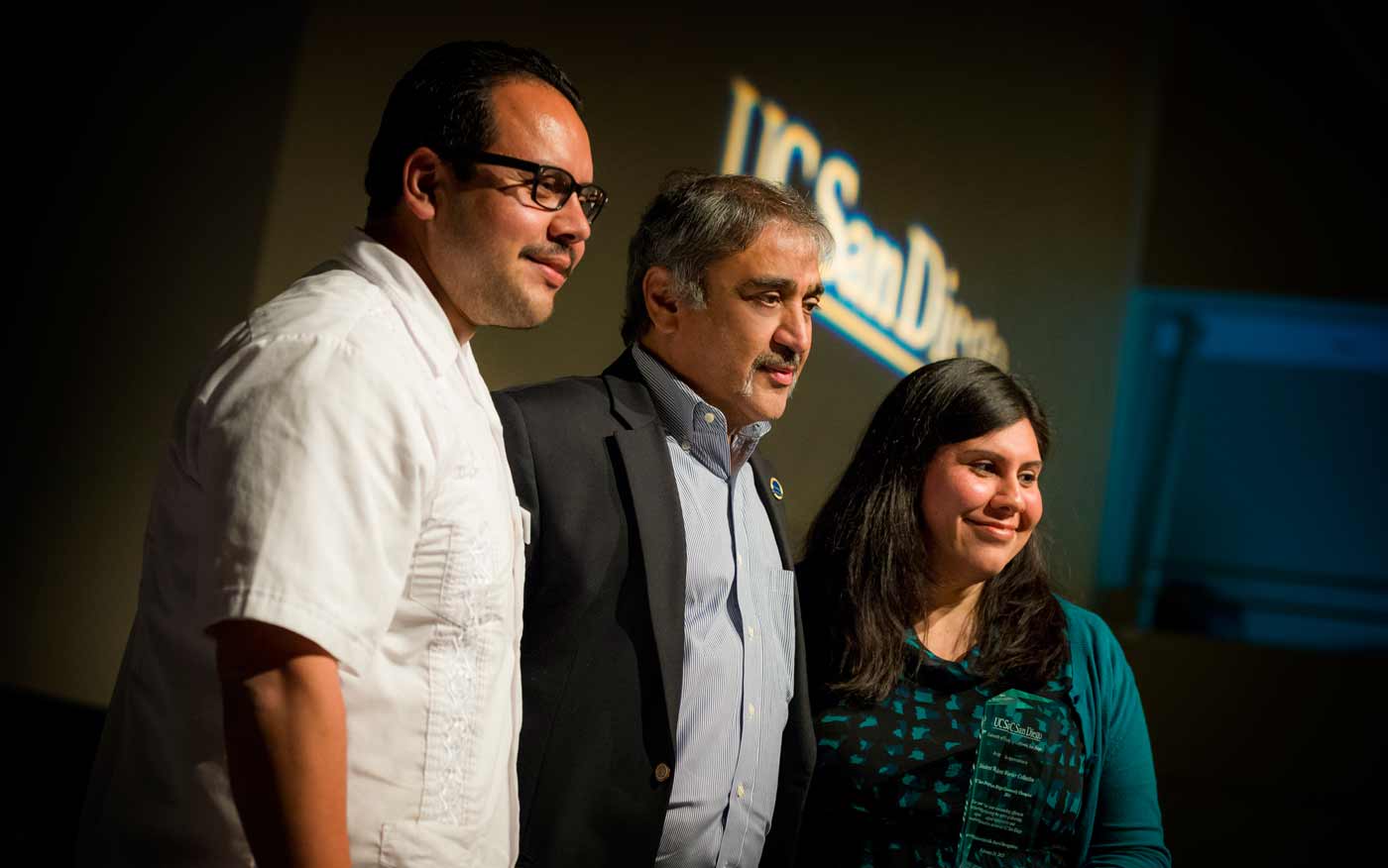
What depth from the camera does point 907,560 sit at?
2.13 meters

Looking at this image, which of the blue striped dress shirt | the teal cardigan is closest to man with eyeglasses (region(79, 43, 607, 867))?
the blue striped dress shirt

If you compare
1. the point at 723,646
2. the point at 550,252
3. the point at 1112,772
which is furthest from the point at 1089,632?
the point at 550,252

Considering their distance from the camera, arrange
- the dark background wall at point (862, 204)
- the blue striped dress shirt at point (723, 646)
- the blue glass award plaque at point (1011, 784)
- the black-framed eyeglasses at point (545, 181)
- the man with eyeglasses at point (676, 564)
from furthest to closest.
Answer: the dark background wall at point (862, 204) → the blue glass award plaque at point (1011, 784) → the blue striped dress shirt at point (723, 646) → the man with eyeglasses at point (676, 564) → the black-framed eyeglasses at point (545, 181)

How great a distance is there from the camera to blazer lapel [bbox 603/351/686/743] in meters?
1.68

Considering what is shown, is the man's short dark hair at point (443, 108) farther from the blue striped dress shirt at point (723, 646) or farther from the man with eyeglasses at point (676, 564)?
the blue striped dress shirt at point (723, 646)

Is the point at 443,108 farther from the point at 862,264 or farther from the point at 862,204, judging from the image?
the point at 862,204

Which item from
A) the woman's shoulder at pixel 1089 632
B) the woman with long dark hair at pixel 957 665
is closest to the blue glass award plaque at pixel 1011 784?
the woman with long dark hair at pixel 957 665

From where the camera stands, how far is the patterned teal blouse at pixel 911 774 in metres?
1.90

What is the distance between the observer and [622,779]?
5.43 ft

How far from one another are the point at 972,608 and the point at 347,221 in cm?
138

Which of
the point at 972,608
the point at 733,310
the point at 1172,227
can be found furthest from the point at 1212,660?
the point at 733,310

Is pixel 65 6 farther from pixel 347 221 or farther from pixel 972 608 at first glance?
pixel 972 608

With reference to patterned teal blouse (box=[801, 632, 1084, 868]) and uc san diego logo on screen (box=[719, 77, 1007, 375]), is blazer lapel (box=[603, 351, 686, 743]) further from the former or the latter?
uc san diego logo on screen (box=[719, 77, 1007, 375])

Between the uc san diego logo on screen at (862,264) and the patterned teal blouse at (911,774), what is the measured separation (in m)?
1.36
